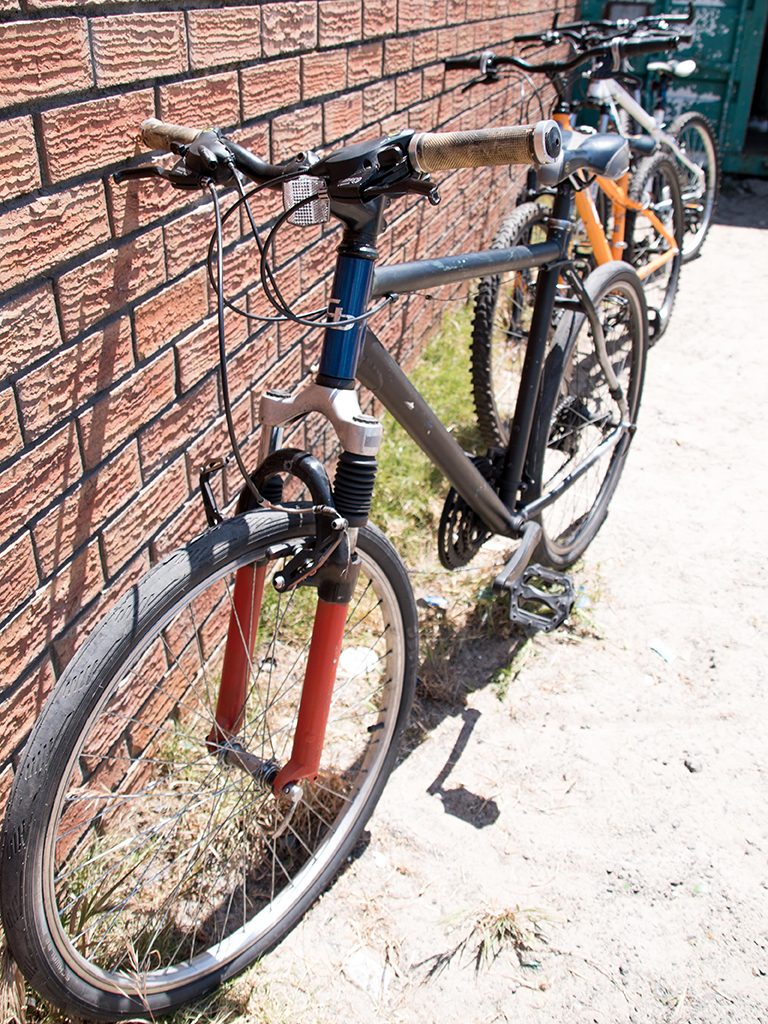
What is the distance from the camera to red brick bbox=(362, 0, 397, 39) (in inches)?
107

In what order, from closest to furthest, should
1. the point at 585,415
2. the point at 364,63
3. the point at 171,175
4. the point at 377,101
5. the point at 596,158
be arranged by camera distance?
the point at 171,175 → the point at 596,158 → the point at 364,63 → the point at 377,101 → the point at 585,415

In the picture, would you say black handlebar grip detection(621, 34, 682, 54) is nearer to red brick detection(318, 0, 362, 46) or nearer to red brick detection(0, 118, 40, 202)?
red brick detection(318, 0, 362, 46)

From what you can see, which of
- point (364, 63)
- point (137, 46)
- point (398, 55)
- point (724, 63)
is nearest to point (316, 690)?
point (137, 46)

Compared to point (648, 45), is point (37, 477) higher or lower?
lower

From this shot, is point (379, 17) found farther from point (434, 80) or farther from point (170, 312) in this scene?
point (170, 312)

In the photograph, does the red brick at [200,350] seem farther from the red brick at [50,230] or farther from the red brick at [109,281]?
the red brick at [50,230]

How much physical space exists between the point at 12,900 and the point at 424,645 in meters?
1.52

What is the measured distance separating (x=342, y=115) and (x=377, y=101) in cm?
34

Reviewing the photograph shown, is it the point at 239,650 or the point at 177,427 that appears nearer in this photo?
the point at 239,650

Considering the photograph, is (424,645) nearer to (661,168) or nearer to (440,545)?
(440,545)

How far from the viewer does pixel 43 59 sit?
53.8 inches

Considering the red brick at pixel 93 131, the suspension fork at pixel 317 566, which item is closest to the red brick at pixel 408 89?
the red brick at pixel 93 131

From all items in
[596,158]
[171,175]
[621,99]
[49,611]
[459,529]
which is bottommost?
[459,529]

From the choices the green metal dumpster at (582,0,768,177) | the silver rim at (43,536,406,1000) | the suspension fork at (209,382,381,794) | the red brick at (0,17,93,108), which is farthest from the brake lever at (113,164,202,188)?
the green metal dumpster at (582,0,768,177)
